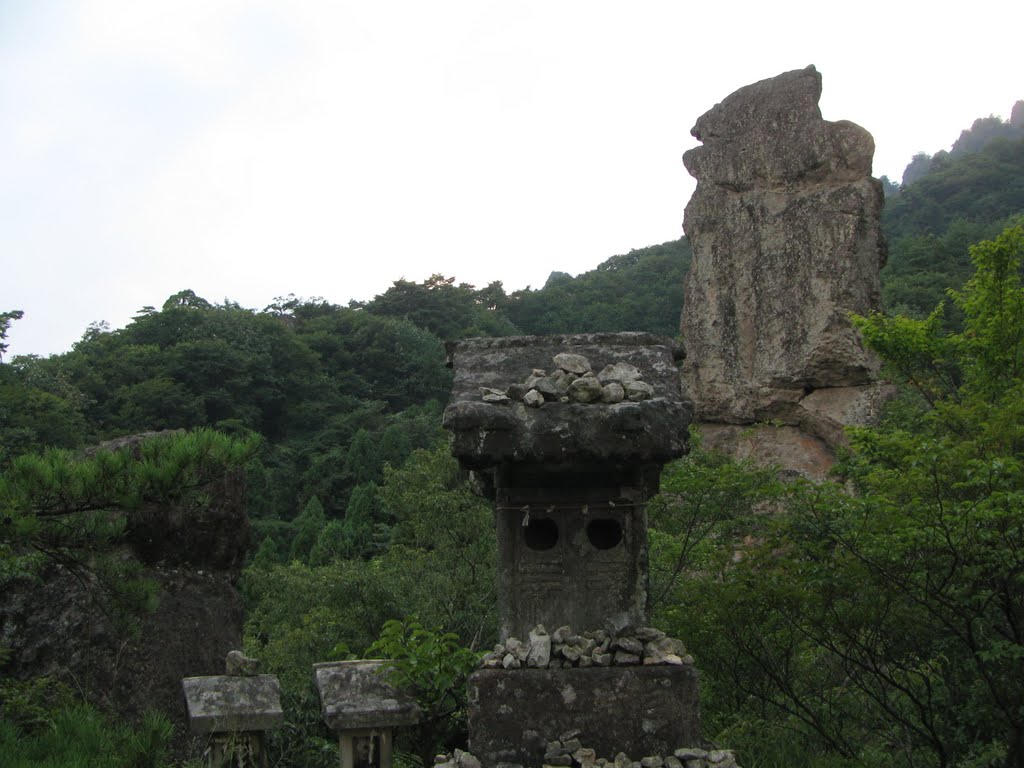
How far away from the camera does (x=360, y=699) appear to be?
274 inches

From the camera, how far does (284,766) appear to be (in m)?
8.23

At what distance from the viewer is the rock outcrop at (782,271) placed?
20406 mm

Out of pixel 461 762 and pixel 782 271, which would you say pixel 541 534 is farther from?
pixel 782 271

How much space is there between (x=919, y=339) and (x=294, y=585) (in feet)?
38.4

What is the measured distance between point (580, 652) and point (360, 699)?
166 cm

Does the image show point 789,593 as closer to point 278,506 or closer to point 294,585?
point 294,585

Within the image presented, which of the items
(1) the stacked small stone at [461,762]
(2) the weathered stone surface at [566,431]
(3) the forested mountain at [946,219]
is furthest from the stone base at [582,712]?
(3) the forested mountain at [946,219]

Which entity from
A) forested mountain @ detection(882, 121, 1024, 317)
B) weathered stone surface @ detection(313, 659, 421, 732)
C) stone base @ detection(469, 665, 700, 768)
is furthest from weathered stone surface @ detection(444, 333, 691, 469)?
forested mountain @ detection(882, 121, 1024, 317)

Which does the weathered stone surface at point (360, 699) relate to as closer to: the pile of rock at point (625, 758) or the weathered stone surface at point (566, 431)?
the pile of rock at point (625, 758)

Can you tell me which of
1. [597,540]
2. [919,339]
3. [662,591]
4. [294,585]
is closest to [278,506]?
[294,585]

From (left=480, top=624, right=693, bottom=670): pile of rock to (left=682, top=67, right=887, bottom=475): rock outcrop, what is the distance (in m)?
14.6

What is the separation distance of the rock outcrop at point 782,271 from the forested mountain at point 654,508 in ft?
8.43

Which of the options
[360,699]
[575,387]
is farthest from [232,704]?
Result: [575,387]

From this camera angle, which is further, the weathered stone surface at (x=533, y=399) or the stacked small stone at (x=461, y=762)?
the weathered stone surface at (x=533, y=399)
